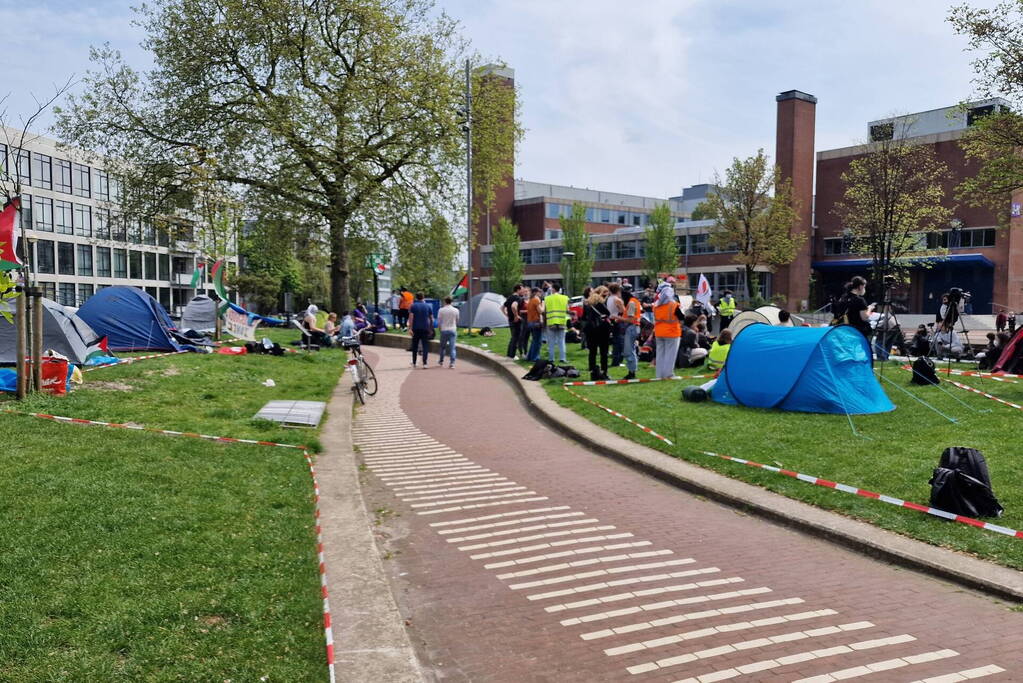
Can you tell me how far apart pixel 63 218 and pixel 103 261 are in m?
5.76

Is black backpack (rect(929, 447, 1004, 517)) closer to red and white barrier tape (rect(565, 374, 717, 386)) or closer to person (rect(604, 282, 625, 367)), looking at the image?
red and white barrier tape (rect(565, 374, 717, 386))

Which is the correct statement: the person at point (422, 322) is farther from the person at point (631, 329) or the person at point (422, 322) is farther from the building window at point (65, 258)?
the building window at point (65, 258)

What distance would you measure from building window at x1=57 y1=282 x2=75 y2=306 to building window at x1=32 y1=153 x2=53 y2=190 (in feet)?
25.8

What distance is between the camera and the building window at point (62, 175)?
64.9 meters

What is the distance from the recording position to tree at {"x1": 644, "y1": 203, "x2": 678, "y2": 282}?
229ft

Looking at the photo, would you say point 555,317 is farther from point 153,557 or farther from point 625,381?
point 153,557

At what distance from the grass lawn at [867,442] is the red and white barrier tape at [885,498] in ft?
0.27

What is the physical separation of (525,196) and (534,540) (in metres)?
97.7

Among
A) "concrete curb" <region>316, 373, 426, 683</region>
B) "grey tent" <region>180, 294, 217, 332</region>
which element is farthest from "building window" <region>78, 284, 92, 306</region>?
"concrete curb" <region>316, 373, 426, 683</region>

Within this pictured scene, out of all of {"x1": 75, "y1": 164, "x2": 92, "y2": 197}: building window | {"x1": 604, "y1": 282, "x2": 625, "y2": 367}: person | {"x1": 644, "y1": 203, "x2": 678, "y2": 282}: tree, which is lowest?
{"x1": 604, "y1": 282, "x2": 625, "y2": 367}: person

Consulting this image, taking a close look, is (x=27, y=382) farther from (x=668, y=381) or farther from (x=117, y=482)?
(x=668, y=381)

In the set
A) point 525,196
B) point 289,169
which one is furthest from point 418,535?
point 525,196

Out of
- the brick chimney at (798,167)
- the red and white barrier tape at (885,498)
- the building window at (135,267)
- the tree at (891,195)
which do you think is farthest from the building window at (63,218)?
the red and white barrier tape at (885,498)

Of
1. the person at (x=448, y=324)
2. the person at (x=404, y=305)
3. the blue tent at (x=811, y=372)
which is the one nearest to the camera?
the blue tent at (x=811, y=372)
